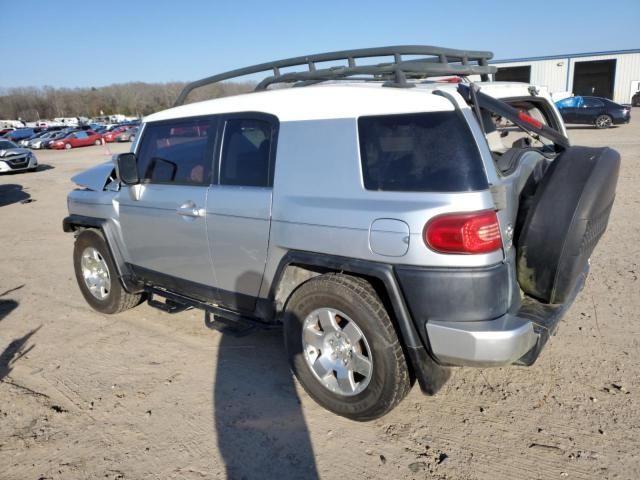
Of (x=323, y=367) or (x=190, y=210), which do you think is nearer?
(x=323, y=367)

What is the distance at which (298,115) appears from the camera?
3.05m

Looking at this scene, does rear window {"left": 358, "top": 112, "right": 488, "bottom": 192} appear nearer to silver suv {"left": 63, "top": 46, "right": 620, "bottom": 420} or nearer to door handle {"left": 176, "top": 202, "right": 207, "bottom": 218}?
silver suv {"left": 63, "top": 46, "right": 620, "bottom": 420}

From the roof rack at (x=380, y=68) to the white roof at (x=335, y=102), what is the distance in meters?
0.17

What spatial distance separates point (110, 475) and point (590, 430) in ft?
8.87

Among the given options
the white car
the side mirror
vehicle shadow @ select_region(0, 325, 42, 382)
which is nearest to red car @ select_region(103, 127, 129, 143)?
the white car

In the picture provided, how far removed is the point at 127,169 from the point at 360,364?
2.47 meters

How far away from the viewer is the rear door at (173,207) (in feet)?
11.9

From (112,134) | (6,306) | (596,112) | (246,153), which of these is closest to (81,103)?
(112,134)

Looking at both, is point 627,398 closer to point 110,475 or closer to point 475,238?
point 475,238

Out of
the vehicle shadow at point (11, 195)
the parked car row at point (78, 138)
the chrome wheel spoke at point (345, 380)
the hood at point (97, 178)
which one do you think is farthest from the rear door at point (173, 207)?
the parked car row at point (78, 138)

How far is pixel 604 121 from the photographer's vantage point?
22625 millimetres

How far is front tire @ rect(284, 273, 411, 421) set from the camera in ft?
9.06

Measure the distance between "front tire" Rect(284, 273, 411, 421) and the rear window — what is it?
65cm

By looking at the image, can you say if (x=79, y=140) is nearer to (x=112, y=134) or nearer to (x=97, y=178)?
(x=112, y=134)
